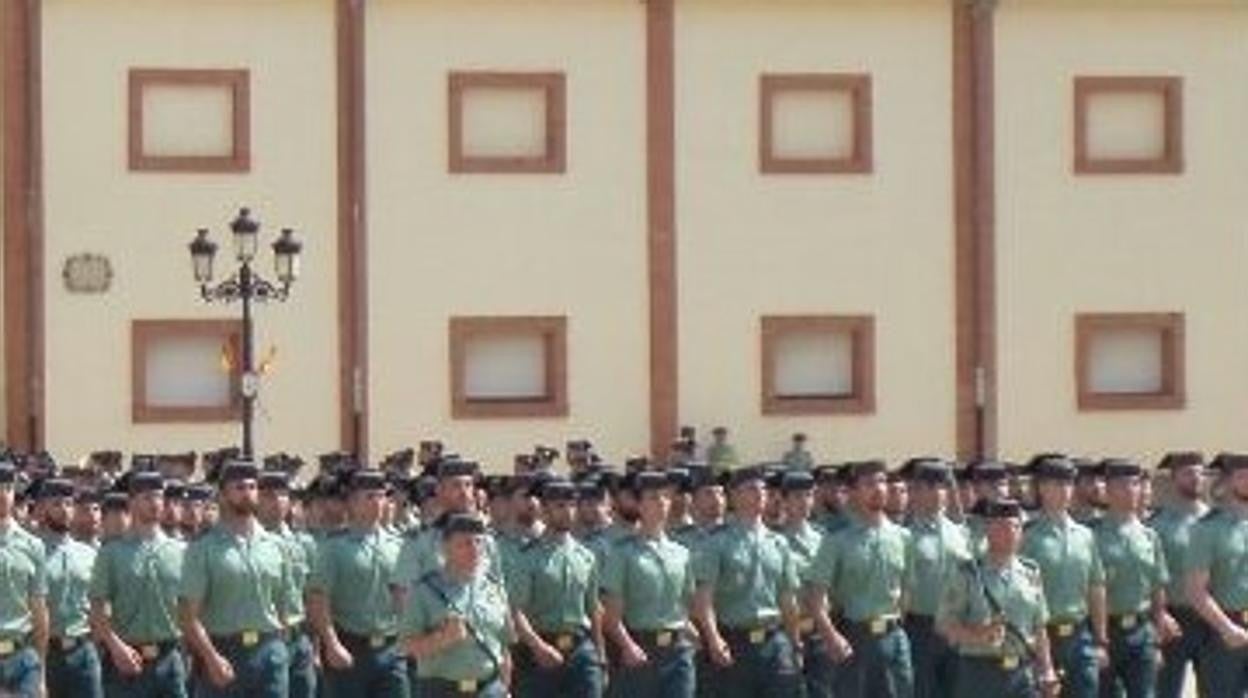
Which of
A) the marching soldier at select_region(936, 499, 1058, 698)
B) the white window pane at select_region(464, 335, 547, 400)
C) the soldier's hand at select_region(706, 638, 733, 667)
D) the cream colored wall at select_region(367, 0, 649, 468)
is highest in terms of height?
the cream colored wall at select_region(367, 0, 649, 468)

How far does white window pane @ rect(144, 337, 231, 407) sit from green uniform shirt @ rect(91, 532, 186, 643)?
20762 mm

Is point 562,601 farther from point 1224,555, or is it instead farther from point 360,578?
point 1224,555

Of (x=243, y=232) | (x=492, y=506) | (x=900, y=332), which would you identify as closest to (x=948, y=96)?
(x=900, y=332)

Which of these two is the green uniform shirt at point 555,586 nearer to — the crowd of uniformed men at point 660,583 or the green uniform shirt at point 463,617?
the crowd of uniformed men at point 660,583

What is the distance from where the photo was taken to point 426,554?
19.3m

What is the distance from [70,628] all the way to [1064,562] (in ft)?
19.1

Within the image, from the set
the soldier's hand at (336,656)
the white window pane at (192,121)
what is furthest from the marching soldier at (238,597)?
the white window pane at (192,121)

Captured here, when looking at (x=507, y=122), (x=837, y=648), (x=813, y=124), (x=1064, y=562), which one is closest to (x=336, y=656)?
(x=837, y=648)

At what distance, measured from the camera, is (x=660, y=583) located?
2000 cm

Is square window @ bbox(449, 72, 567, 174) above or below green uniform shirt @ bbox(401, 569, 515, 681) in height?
above

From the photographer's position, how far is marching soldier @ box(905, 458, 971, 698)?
2125cm

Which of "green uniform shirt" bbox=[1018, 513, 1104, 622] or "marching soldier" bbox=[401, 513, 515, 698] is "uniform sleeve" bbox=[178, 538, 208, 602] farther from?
"green uniform shirt" bbox=[1018, 513, 1104, 622]

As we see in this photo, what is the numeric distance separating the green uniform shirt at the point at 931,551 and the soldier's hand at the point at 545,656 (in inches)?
106

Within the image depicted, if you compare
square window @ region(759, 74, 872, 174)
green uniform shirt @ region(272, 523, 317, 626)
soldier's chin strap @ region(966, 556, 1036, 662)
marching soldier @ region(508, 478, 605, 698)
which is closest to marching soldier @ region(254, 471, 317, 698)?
green uniform shirt @ region(272, 523, 317, 626)
